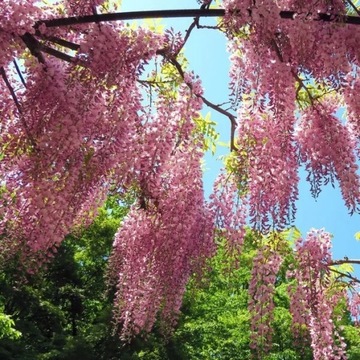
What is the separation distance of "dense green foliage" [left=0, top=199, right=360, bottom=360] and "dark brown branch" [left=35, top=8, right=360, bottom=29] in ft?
31.8

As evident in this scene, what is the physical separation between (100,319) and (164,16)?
14.1 m

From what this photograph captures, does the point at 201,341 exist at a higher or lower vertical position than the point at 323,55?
higher

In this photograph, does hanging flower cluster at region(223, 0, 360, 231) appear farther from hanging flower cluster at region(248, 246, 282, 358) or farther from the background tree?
hanging flower cluster at region(248, 246, 282, 358)

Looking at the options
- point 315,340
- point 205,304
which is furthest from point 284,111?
point 205,304

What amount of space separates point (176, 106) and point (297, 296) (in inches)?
109

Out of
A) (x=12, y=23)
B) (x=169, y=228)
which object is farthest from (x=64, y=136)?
(x=169, y=228)

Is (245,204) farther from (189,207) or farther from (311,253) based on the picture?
(311,253)

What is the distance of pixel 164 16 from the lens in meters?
3.44

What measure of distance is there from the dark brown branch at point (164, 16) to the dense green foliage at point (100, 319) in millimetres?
9679

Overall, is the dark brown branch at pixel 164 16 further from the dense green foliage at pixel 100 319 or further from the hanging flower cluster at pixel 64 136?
the dense green foliage at pixel 100 319

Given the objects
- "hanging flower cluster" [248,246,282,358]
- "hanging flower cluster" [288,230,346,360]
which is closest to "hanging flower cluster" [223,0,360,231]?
"hanging flower cluster" [248,246,282,358]

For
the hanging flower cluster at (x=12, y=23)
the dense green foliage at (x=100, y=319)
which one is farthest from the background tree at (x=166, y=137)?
the dense green foliage at (x=100, y=319)

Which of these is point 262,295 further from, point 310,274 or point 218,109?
point 218,109

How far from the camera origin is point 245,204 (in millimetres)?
5348
